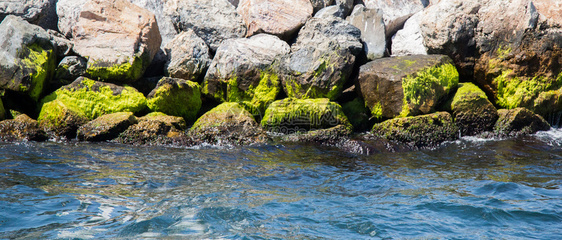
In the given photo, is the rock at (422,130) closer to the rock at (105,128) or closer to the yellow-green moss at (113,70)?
the rock at (105,128)

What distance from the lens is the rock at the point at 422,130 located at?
7.95 meters

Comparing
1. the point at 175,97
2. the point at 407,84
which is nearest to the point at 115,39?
the point at 175,97

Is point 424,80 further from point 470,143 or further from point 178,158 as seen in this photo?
point 178,158

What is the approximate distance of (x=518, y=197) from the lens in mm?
4992

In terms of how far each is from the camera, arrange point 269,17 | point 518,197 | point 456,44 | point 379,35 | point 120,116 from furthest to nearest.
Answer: point 269,17
point 379,35
point 456,44
point 120,116
point 518,197

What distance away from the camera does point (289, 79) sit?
903cm

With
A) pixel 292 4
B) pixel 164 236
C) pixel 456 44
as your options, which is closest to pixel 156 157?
pixel 164 236

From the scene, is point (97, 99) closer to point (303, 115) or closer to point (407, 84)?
point (303, 115)

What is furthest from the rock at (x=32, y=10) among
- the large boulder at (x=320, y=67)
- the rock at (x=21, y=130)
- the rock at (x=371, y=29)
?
the rock at (x=371, y=29)

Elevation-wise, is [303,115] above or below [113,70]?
below

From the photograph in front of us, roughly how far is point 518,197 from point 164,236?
4.03 meters

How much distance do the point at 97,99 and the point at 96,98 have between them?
3 centimetres

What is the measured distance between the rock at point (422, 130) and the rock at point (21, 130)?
6.45 m

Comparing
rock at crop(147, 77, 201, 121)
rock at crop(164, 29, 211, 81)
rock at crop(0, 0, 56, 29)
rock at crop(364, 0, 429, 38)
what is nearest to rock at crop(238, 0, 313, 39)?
rock at crop(164, 29, 211, 81)
